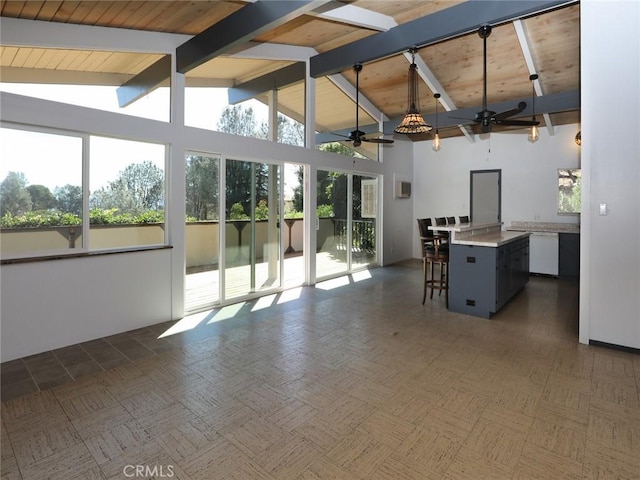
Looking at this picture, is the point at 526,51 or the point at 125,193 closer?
the point at 125,193

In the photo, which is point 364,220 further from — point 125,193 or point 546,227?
point 125,193

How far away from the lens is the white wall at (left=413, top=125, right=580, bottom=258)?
732 centimetres

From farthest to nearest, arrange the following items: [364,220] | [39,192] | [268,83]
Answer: [364,220] → [268,83] → [39,192]

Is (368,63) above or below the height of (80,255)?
above

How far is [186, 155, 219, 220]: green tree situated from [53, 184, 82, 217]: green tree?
1155 mm

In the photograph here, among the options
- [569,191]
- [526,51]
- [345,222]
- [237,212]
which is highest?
[526,51]

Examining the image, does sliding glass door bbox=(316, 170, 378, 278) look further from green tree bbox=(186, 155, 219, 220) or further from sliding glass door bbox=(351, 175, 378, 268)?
green tree bbox=(186, 155, 219, 220)

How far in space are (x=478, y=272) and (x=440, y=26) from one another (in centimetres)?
288

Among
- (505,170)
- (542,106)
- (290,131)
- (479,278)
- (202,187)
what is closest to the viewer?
(479,278)

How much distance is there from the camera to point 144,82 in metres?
4.11

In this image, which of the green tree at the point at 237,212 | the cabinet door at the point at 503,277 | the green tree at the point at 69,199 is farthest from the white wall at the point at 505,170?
the green tree at the point at 69,199

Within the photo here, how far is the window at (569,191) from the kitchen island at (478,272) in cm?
316

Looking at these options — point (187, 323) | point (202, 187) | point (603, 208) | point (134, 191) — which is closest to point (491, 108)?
point (603, 208)

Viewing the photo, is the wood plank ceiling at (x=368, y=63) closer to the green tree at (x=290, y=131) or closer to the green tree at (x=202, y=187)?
the green tree at (x=290, y=131)
